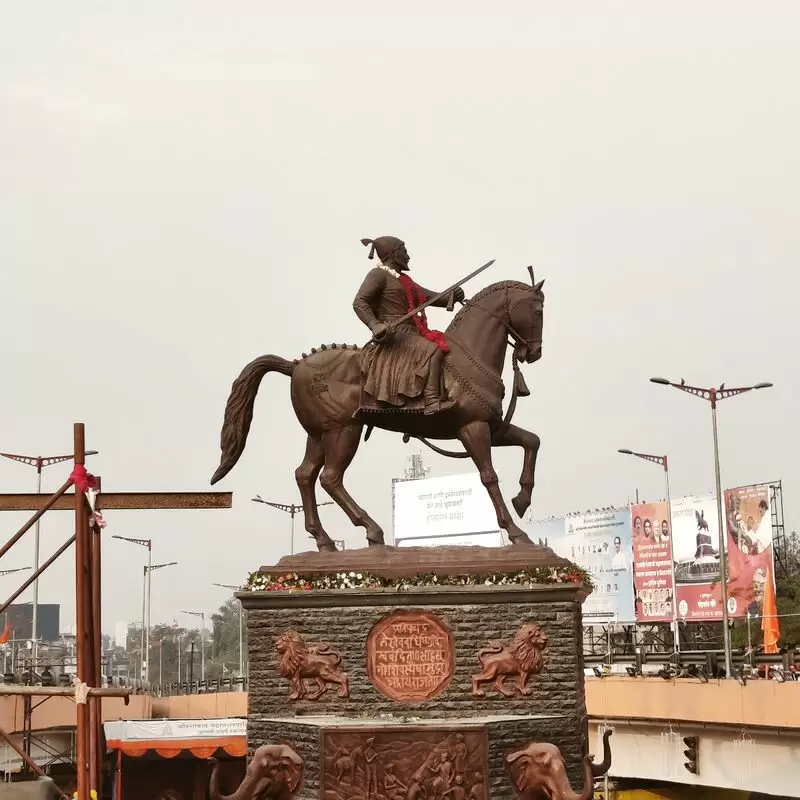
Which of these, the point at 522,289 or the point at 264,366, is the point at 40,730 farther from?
the point at 522,289

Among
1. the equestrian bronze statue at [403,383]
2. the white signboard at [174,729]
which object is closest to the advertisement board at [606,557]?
the white signboard at [174,729]

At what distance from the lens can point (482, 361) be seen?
18.3m

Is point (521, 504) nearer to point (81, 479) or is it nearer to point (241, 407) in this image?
point (241, 407)

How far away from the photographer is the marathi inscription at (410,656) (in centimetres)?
1738

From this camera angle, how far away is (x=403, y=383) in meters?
18.0

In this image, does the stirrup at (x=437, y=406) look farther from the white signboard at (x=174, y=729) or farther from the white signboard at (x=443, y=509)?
the white signboard at (x=443, y=509)

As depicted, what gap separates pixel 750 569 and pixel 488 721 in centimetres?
3023

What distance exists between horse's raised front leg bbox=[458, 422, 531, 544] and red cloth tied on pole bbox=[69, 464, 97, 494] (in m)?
4.75

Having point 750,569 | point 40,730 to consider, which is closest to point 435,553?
point 40,730

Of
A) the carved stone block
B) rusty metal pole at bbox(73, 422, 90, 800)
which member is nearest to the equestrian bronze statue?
rusty metal pole at bbox(73, 422, 90, 800)

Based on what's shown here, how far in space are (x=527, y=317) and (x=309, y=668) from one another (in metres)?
5.34

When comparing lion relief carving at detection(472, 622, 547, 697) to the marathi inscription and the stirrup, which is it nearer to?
the marathi inscription

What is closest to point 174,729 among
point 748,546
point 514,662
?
point 514,662

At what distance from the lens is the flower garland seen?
57.4 ft
